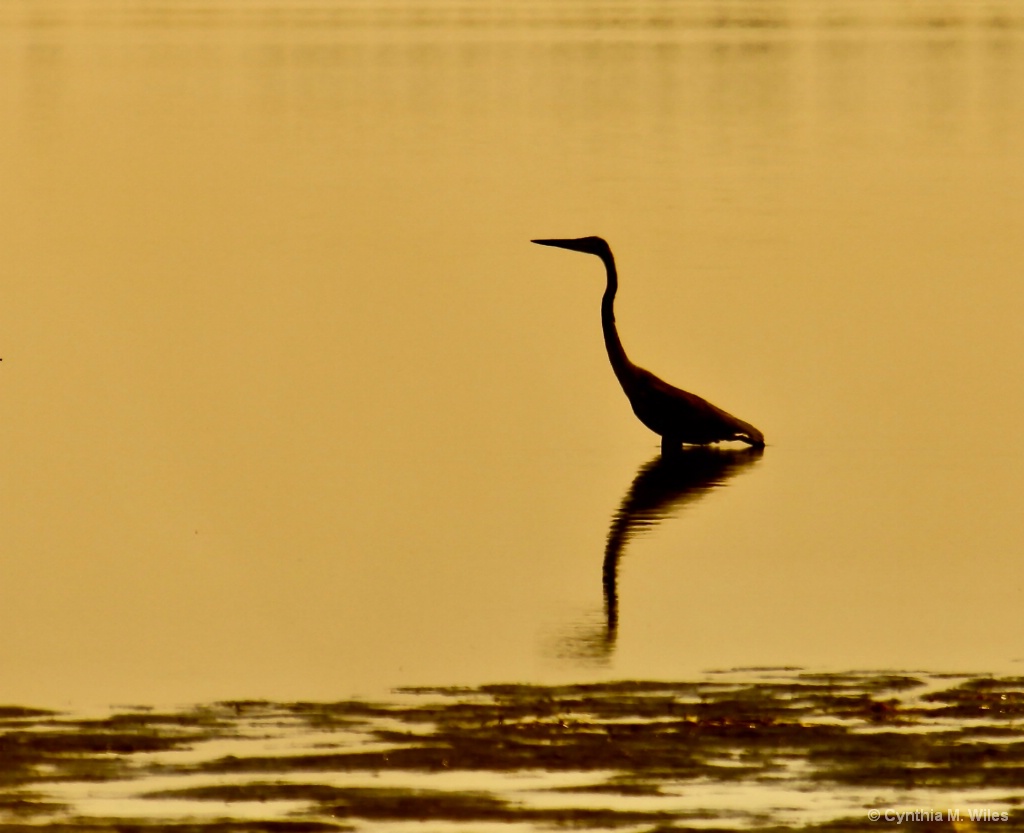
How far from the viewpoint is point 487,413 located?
1884 centimetres

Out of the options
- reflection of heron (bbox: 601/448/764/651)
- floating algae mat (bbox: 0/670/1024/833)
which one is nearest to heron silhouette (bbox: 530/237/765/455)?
reflection of heron (bbox: 601/448/764/651)

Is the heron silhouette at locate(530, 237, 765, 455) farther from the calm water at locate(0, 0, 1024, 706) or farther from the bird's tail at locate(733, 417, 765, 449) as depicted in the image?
the calm water at locate(0, 0, 1024, 706)

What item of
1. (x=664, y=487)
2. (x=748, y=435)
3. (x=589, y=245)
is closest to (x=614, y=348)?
(x=748, y=435)

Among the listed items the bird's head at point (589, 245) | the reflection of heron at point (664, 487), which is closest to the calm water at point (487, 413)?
the reflection of heron at point (664, 487)

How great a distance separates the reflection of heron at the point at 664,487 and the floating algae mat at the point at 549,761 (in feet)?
10.5

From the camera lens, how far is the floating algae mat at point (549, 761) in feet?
26.0

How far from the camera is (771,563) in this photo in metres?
13.5

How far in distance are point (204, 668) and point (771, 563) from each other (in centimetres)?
379

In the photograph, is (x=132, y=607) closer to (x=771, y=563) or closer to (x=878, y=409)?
(x=771, y=563)

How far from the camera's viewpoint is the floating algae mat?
7.92 meters

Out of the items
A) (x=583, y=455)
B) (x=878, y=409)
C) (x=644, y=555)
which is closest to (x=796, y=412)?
(x=878, y=409)

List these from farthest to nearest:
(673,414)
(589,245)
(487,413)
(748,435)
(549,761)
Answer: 1. (487,413)
2. (589,245)
3. (748,435)
4. (673,414)
5. (549,761)

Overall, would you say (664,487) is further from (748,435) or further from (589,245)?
(589,245)

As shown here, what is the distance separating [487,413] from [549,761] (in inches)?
408
